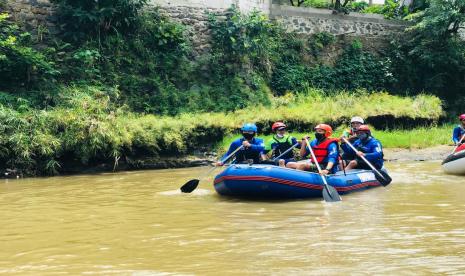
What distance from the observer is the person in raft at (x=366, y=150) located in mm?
11211

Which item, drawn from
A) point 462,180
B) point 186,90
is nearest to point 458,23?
point 186,90

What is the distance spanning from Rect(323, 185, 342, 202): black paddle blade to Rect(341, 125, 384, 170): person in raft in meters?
2.15

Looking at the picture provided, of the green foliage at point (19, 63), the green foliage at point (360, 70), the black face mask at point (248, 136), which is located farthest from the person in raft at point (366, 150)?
the green foliage at point (360, 70)

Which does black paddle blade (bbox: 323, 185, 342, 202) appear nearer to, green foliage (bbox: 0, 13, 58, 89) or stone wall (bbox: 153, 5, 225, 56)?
green foliage (bbox: 0, 13, 58, 89)

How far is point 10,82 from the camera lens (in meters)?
15.7

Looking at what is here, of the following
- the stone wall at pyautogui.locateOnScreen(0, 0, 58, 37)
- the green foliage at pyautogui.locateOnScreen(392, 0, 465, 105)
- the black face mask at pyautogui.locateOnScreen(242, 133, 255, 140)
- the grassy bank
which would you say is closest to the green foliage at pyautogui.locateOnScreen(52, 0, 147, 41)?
the stone wall at pyautogui.locateOnScreen(0, 0, 58, 37)

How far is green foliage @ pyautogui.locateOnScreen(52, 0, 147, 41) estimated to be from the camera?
16906 mm

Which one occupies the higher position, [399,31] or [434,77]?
[399,31]

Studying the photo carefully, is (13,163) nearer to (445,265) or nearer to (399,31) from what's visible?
(445,265)

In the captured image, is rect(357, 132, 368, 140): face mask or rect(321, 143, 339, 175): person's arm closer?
rect(321, 143, 339, 175): person's arm

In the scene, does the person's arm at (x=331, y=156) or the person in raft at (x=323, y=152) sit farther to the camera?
the person in raft at (x=323, y=152)

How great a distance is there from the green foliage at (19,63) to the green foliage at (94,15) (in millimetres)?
1465

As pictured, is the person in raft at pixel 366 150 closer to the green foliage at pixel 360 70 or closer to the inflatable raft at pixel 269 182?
the inflatable raft at pixel 269 182

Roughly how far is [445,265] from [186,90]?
554 inches
